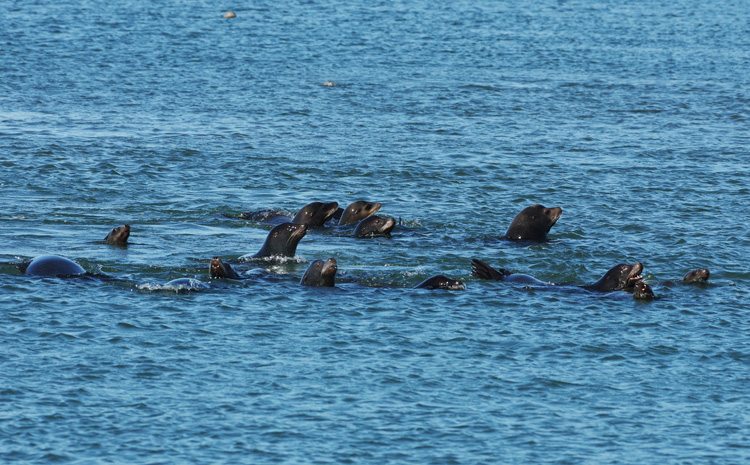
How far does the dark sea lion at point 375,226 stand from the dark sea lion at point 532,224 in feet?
5.62

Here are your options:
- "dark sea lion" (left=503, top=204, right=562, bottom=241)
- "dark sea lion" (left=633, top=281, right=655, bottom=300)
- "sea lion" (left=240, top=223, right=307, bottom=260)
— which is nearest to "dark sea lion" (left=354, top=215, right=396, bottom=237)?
"dark sea lion" (left=503, top=204, right=562, bottom=241)

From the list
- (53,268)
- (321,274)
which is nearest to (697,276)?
(321,274)

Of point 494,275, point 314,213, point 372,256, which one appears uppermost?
point 314,213

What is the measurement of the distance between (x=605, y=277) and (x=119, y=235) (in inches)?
255

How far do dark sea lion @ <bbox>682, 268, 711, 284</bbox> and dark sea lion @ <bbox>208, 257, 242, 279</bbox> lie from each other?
5.59 m

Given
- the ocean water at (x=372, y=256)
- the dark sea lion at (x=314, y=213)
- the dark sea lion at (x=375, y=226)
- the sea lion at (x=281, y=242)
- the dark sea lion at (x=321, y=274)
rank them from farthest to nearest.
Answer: the dark sea lion at (x=314, y=213), the dark sea lion at (x=375, y=226), the sea lion at (x=281, y=242), the dark sea lion at (x=321, y=274), the ocean water at (x=372, y=256)

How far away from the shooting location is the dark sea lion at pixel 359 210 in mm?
22297

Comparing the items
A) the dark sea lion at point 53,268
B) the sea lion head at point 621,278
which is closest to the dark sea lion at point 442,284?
the sea lion head at point 621,278

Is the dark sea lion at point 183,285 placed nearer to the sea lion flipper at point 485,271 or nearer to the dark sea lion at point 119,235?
the dark sea lion at point 119,235

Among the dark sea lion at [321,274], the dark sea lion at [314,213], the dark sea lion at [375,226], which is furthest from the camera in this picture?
the dark sea lion at [314,213]

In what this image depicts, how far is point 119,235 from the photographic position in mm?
20219

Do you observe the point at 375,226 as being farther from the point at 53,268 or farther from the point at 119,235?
the point at 53,268

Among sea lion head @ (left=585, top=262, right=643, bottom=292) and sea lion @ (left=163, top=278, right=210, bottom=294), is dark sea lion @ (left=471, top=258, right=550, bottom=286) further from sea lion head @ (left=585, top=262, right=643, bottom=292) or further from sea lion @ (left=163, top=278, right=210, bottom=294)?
sea lion @ (left=163, top=278, right=210, bottom=294)

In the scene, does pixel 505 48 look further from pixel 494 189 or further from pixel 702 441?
pixel 702 441
